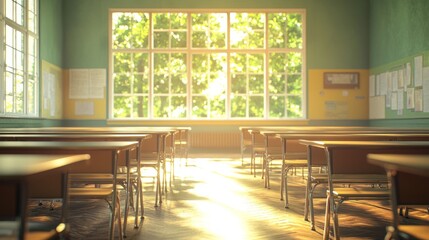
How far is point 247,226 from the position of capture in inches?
132

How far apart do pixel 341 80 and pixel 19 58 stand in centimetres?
778

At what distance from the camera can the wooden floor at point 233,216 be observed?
3.13m

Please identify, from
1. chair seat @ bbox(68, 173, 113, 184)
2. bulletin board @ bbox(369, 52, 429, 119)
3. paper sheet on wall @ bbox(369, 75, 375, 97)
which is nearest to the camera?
chair seat @ bbox(68, 173, 113, 184)

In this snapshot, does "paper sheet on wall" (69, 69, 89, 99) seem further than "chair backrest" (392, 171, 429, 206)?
Yes

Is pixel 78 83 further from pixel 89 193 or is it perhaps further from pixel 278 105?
pixel 89 193

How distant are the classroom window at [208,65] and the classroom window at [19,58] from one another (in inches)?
100

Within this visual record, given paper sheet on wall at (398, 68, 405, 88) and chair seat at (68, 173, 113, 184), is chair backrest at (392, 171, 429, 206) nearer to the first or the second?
chair seat at (68, 173, 113, 184)

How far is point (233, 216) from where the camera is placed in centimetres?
373

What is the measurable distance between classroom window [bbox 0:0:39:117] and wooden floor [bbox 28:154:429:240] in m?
4.31

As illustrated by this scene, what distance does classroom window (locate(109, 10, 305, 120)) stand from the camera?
1195cm

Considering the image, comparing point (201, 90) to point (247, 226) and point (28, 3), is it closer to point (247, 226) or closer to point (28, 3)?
point (28, 3)

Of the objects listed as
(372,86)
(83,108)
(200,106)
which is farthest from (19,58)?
(372,86)

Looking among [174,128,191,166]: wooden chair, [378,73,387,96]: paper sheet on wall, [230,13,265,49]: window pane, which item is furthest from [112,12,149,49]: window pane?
[378,73,387,96]: paper sheet on wall

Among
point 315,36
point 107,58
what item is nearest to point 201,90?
point 107,58
